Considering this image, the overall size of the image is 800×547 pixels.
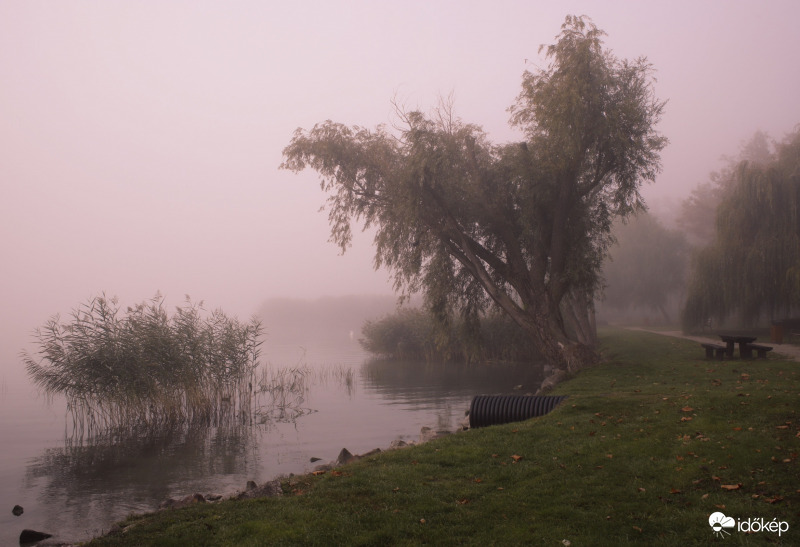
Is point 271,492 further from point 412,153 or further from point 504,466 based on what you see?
point 412,153

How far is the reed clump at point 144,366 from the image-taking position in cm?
1784

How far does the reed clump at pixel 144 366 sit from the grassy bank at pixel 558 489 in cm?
1119

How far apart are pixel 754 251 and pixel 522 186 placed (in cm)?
1572

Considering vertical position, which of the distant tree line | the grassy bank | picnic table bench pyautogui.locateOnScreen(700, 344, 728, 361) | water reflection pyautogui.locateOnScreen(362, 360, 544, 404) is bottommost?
water reflection pyautogui.locateOnScreen(362, 360, 544, 404)

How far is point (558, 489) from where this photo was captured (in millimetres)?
7527

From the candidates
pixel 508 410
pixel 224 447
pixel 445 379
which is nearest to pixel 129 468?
pixel 224 447

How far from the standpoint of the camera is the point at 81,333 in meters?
18.1

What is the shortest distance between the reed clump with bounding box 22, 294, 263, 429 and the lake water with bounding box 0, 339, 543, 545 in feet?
3.21

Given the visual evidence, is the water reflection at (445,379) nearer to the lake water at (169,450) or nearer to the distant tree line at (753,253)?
the lake water at (169,450)

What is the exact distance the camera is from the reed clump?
1784 centimetres

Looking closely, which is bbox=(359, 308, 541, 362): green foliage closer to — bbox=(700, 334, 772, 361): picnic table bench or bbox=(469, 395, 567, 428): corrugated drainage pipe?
bbox=(700, 334, 772, 361): picnic table bench

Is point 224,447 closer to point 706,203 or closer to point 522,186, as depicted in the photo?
point 522,186

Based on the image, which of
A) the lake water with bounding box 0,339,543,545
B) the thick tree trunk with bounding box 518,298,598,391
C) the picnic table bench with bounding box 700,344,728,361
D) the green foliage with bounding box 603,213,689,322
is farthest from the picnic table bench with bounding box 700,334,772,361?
the green foliage with bounding box 603,213,689,322

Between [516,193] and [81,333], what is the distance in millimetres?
16751
